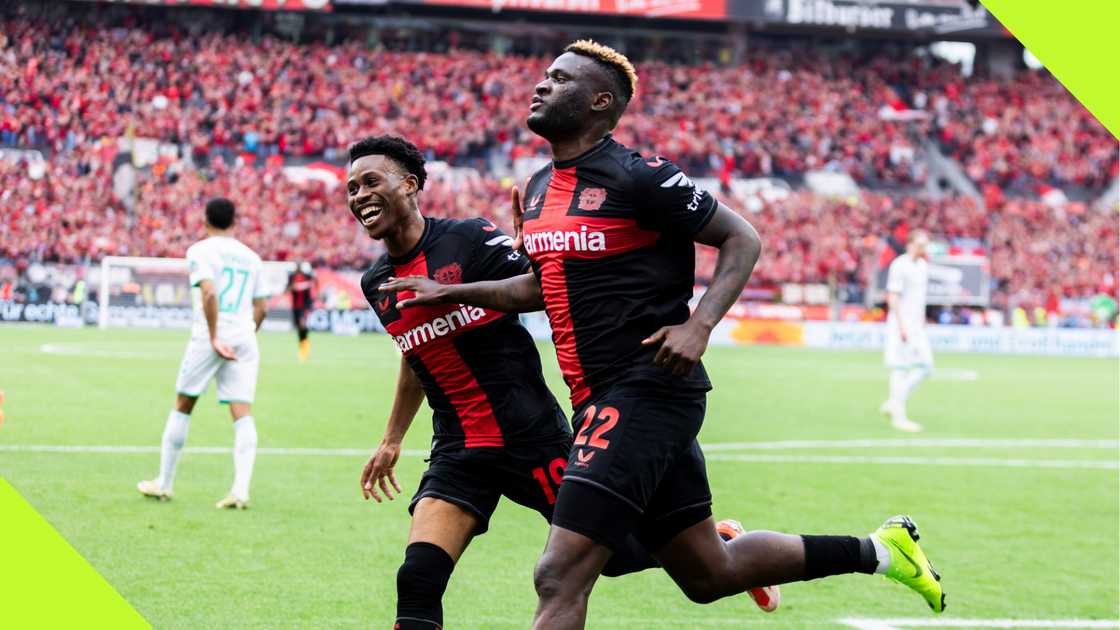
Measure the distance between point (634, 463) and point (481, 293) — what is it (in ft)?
3.58

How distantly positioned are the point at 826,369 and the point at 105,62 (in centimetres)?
2634

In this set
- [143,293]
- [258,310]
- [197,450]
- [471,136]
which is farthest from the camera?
[471,136]

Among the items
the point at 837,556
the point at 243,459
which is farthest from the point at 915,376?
the point at 837,556

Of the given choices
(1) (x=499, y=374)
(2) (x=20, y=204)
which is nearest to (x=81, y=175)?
(2) (x=20, y=204)

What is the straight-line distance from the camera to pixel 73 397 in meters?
16.8

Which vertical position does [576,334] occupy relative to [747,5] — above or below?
below

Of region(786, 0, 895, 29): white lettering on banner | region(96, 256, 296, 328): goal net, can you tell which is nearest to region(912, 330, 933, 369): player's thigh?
region(96, 256, 296, 328): goal net

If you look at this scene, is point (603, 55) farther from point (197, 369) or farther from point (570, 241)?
point (197, 369)

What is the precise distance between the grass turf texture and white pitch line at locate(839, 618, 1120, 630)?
5.1 inches

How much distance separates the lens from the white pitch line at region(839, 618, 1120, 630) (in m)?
6.70

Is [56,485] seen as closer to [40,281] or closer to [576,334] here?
[576,334]

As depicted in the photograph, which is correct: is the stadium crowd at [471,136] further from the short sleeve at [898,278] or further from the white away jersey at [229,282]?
the white away jersey at [229,282]

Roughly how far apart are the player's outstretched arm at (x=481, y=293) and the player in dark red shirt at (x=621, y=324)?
248 mm

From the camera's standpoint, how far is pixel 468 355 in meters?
5.62
